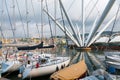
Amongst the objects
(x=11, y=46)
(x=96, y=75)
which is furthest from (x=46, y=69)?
(x=11, y=46)

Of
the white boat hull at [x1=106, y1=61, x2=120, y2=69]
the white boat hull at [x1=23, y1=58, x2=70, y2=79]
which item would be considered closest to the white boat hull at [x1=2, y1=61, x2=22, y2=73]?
the white boat hull at [x1=23, y1=58, x2=70, y2=79]

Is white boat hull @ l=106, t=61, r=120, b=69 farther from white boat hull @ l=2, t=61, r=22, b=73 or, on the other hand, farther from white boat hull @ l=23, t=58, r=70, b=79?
white boat hull @ l=2, t=61, r=22, b=73

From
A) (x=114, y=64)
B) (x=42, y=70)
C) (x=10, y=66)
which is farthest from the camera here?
(x=114, y=64)

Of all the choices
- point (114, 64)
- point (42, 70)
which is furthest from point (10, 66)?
point (114, 64)

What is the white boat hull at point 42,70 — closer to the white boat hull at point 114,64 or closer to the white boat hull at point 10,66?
the white boat hull at point 10,66

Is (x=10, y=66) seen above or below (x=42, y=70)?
above

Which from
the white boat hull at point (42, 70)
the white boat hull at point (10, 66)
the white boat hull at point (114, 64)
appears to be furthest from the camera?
the white boat hull at point (114, 64)

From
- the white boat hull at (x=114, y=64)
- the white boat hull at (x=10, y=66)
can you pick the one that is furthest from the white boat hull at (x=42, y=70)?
the white boat hull at (x=114, y=64)

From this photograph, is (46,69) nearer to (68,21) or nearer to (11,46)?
(11,46)

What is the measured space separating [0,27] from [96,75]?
2052 cm

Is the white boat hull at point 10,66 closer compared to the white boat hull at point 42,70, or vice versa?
the white boat hull at point 42,70

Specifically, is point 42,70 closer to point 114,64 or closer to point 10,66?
point 10,66

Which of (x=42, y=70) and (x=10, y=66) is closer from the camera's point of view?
(x=42, y=70)

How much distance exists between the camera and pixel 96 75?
605 inches
